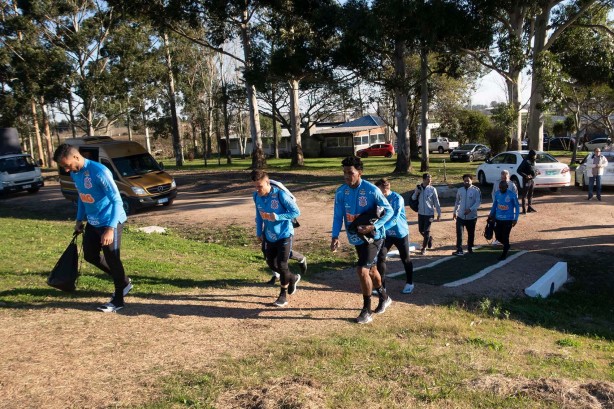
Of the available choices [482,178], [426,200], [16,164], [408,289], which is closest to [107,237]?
[408,289]

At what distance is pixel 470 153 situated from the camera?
37969 millimetres

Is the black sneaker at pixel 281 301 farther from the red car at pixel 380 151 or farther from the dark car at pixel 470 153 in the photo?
the red car at pixel 380 151

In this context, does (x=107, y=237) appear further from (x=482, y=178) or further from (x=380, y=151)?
(x=380, y=151)

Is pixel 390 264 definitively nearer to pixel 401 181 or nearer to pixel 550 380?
pixel 550 380

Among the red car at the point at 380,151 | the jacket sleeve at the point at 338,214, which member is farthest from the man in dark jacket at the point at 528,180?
the red car at the point at 380,151

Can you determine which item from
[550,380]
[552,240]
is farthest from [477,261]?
[550,380]

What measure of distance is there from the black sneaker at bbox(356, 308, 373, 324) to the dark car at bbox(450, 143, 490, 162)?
112 feet

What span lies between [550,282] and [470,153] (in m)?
31.1

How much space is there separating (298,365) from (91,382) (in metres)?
1.64

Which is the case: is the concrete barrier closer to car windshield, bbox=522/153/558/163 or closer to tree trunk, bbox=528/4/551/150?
car windshield, bbox=522/153/558/163

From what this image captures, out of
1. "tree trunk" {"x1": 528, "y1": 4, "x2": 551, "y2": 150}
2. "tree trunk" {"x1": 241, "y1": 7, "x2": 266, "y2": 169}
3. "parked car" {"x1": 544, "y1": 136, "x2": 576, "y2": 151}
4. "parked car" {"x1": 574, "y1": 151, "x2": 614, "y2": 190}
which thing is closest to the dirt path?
"parked car" {"x1": 574, "y1": 151, "x2": 614, "y2": 190}

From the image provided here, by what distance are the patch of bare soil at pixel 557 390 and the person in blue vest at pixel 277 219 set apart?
2913 mm

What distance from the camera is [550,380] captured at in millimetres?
4055

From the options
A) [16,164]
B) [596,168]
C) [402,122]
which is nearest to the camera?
[596,168]
